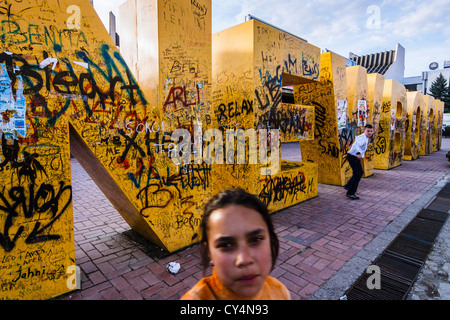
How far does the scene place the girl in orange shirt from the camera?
1.08m

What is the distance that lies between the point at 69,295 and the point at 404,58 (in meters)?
37.3

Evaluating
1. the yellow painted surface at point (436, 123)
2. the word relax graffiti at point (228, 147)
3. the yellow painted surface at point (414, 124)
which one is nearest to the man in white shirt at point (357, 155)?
the word relax graffiti at point (228, 147)

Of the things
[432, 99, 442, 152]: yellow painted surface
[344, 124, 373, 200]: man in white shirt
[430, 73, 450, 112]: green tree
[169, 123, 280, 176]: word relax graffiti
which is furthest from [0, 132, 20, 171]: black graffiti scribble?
[430, 73, 450, 112]: green tree

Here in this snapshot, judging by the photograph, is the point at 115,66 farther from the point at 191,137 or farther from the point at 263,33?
the point at 263,33

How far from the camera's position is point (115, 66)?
293 cm

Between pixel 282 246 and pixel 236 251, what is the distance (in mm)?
2938

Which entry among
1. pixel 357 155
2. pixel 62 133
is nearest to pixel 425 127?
pixel 357 155

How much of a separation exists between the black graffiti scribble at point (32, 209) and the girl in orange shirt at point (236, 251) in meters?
2.09

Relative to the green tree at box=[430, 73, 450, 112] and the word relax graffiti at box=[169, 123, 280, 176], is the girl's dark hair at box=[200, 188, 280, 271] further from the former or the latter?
the green tree at box=[430, 73, 450, 112]

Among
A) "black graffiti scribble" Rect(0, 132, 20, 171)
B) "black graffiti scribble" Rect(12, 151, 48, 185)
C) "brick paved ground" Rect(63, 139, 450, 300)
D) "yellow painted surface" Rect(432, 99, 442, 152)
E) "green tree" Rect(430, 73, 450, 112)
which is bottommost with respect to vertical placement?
"brick paved ground" Rect(63, 139, 450, 300)

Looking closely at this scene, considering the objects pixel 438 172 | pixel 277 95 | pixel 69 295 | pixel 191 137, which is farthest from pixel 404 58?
pixel 69 295

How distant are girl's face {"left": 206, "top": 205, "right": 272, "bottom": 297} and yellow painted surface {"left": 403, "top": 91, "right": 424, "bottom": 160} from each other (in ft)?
46.8

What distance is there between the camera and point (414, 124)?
12.7 metres

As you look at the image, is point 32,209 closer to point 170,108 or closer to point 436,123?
point 170,108
